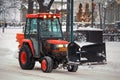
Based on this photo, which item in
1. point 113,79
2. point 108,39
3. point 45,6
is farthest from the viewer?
point 108,39

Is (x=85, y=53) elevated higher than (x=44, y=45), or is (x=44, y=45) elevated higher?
(x=44, y=45)

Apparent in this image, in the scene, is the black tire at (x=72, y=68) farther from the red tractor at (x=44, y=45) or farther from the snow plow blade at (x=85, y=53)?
the snow plow blade at (x=85, y=53)

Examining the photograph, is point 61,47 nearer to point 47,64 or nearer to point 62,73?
point 47,64

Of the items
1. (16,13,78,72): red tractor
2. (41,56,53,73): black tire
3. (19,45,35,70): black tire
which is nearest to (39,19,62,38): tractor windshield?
(16,13,78,72): red tractor

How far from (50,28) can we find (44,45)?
0.90 meters

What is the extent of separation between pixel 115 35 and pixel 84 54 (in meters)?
25.2

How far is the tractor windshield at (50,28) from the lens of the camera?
21219mm

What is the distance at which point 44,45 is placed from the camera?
21.0 meters

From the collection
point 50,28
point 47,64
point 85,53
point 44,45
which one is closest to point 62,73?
point 47,64

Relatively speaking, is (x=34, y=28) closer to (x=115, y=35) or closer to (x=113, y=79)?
(x=113, y=79)

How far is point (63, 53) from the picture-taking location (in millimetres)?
20516

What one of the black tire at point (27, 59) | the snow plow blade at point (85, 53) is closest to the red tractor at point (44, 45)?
the black tire at point (27, 59)

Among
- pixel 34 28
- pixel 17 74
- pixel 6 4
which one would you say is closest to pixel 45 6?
pixel 34 28

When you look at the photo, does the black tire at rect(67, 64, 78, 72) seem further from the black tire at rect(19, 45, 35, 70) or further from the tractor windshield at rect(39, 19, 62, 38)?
the black tire at rect(19, 45, 35, 70)
